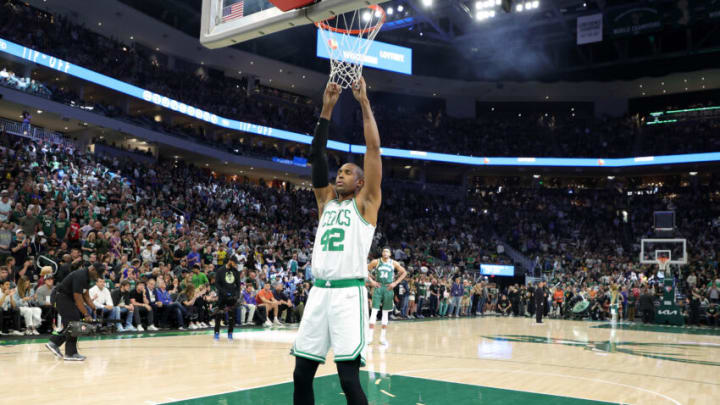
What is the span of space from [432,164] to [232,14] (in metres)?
35.6

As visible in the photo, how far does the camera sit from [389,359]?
902cm

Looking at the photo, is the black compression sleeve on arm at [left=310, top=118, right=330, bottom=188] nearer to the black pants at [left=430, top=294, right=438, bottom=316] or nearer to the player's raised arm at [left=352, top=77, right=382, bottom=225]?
the player's raised arm at [left=352, top=77, right=382, bottom=225]

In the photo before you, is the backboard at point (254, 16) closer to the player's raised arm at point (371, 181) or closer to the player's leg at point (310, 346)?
the player's raised arm at point (371, 181)

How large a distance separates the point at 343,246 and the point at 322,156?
0.59 metres

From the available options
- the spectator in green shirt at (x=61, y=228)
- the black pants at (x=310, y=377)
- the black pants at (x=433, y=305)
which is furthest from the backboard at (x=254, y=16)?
the black pants at (x=433, y=305)

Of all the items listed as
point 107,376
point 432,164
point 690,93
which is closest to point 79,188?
point 107,376

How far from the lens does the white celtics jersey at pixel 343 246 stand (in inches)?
137

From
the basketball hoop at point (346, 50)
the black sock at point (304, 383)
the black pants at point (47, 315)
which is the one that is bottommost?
the black pants at point (47, 315)

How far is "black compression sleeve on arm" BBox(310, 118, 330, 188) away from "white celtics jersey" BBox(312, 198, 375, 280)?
0.79ft

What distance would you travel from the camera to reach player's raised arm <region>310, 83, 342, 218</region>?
3672 mm

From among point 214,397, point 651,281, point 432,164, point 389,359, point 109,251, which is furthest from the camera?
point 432,164

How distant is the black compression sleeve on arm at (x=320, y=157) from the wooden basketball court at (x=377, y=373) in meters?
2.79

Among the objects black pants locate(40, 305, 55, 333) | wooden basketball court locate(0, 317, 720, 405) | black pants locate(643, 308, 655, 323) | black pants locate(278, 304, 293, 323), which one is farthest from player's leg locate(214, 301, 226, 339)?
black pants locate(643, 308, 655, 323)

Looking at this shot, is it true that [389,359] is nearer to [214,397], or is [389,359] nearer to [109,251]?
[214,397]
